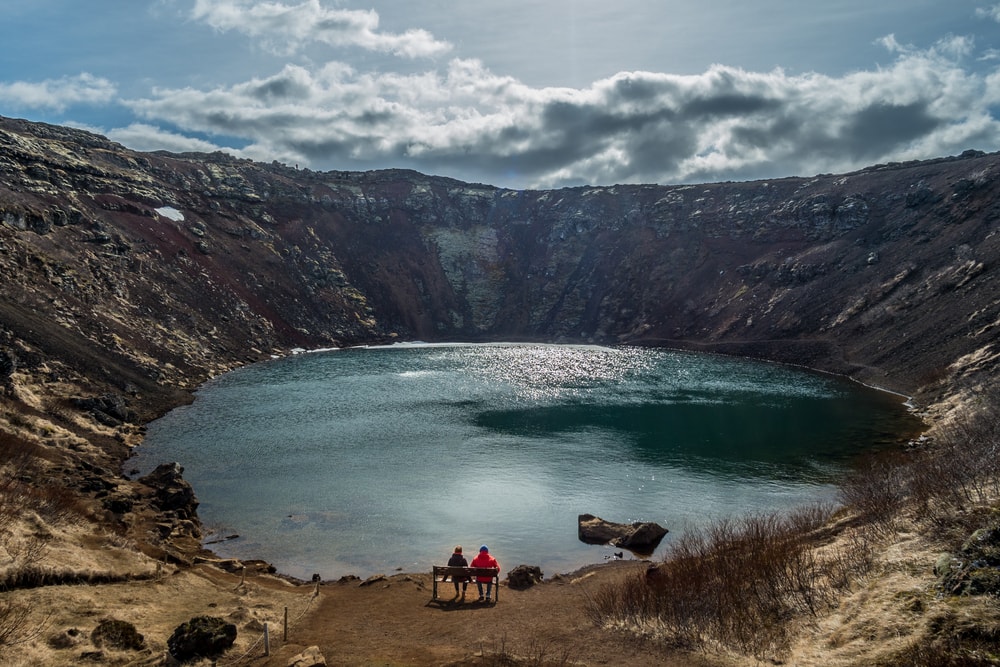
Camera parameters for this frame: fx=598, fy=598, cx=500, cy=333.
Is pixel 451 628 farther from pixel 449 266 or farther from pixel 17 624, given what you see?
pixel 449 266

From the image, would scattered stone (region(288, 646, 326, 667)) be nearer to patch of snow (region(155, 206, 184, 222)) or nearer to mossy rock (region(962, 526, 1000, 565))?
mossy rock (region(962, 526, 1000, 565))

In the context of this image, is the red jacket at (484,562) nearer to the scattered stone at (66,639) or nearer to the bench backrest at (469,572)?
the bench backrest at (469,572)

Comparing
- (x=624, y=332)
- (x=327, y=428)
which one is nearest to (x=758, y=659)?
(x=327, y=428)

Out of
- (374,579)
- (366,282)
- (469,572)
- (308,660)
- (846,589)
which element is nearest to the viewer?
(308,660)

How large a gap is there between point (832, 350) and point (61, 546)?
98146 mm

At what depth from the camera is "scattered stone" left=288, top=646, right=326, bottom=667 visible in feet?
52.3

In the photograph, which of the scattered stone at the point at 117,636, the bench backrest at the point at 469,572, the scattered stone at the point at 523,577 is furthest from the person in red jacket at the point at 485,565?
the scattered stone at the point at 117,636

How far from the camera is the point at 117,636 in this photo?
16531 mm

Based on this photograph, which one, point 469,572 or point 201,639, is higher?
point 469,572

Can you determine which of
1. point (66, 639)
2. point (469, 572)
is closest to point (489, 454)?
point (469, 572)

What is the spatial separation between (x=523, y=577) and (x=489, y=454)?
2332cm

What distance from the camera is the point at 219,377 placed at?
3209 inches

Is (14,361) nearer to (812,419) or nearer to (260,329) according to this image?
(260,329)

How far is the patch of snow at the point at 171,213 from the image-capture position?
114 metres
